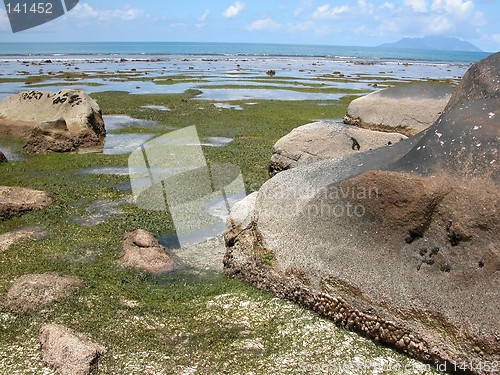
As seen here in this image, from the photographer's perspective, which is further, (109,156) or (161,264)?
(109,156)

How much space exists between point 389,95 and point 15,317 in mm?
15672

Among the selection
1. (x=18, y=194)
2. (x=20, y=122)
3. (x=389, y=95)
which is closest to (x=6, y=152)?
(x=20, y=122)

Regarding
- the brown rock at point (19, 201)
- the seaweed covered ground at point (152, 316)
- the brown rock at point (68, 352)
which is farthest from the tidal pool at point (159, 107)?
the brown rock at point (68, 352)

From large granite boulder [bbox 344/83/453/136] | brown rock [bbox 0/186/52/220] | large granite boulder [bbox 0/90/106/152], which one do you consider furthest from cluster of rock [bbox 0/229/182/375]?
large granite boulder [bbox 0/90/106/152]

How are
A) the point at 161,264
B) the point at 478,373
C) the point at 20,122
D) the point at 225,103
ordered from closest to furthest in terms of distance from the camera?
the point at 478,373
the point at 161,264
the point at 20,122
the point at 225,103

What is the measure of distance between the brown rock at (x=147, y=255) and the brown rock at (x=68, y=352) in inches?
128

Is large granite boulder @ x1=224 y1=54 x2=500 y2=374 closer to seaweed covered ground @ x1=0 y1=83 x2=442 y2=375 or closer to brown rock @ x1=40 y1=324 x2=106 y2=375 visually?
seaweed covered ground @ x1=0 y1=83 x2=442 y2=375

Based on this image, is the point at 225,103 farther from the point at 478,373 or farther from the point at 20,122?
the point at 478,373

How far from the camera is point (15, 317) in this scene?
378 inches

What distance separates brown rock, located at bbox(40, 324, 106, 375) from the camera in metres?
7.96

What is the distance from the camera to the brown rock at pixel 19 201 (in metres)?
14.9

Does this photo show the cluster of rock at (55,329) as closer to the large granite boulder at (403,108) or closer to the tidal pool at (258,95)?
the large granite boulder at (403,108)

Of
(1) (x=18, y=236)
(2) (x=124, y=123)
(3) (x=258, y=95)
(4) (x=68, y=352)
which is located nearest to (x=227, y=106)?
(3) (x=258, y=95)

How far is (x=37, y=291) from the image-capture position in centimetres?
1021
